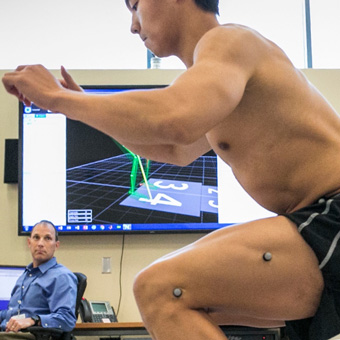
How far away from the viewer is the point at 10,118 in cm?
530

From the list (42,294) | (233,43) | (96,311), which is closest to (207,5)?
(233,43)

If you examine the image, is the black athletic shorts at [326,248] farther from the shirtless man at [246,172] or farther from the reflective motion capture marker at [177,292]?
the reflective motion capture marker at [177,292]

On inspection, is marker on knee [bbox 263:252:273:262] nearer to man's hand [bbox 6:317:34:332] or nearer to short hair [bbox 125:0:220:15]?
short hair [bbox 125:0:220:15]

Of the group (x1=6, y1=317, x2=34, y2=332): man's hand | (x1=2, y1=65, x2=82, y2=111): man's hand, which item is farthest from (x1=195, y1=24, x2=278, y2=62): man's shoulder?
(x1=6, y1=317, x2=34, y2=332): man's hand

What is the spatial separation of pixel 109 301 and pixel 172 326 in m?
3.84

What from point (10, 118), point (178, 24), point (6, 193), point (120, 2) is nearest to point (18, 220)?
point (6, 193)

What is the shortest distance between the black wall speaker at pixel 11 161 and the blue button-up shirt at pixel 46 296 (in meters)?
1.01

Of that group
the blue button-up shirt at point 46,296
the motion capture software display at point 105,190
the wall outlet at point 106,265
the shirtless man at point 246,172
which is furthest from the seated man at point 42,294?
the shirtless man at point 246,172

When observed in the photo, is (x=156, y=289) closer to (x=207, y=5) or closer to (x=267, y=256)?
(x=267, y=256)

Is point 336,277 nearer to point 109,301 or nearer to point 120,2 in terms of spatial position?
point 109,301

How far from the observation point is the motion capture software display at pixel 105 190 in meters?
5.11

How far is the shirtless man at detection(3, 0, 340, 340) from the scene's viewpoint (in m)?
1.30

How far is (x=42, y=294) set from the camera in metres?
4.16

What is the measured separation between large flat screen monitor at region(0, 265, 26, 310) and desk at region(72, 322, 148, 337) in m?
0.61
